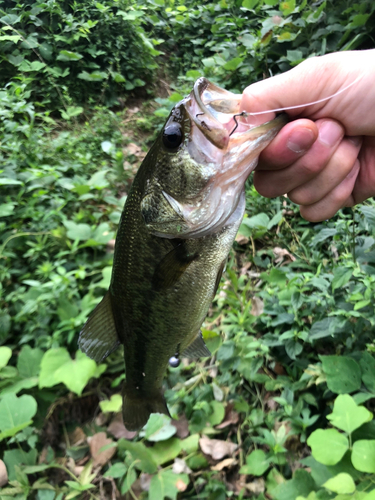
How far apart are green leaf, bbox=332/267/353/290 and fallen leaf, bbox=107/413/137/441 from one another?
5.33 ft

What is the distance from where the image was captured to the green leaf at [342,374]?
153cm

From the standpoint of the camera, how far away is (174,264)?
1186 mm

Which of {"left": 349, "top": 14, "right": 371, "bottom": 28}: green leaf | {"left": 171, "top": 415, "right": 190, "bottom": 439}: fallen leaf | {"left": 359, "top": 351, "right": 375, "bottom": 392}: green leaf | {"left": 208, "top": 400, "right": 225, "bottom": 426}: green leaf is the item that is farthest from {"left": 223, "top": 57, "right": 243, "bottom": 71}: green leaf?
{"left": 171, "top": 415, "right": 190, "bottom": 439}: fallen leaf

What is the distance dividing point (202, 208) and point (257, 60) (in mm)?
3402

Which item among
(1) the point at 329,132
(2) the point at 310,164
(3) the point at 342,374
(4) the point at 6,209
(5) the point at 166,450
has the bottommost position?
(5) the point at 166,450

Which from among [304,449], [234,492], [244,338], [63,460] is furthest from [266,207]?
[63,460]

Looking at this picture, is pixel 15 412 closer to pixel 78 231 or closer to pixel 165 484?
pixel 165 484

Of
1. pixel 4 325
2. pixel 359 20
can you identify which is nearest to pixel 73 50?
pixel 359 20

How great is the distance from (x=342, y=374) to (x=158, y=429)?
47.3 inches

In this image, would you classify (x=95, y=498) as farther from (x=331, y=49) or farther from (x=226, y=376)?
(x=331, y=49)

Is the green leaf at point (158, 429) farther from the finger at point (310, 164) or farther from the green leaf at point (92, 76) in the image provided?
the green leaf at point (92, 76)

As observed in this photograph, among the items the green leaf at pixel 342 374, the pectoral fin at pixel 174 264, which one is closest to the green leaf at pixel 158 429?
the green leaf at pixel 342 374

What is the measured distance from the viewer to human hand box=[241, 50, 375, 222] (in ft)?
3.66

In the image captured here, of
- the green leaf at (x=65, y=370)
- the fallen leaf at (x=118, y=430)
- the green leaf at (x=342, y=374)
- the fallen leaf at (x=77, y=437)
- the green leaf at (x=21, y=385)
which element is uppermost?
the green leaf at (x=342, y=374)
